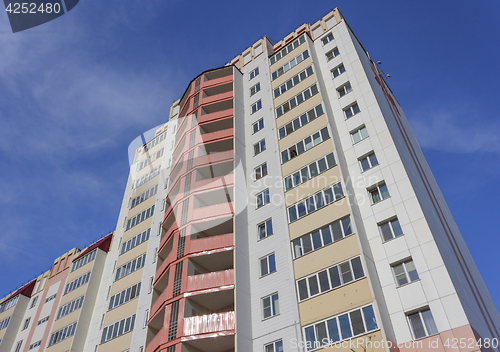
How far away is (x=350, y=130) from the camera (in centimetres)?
3684

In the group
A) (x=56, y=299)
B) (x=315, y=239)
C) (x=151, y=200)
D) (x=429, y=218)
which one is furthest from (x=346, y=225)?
(x=56, y=299)

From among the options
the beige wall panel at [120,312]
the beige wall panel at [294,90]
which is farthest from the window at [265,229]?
the beige wall panel at [294,90]

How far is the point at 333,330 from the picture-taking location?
2544cm

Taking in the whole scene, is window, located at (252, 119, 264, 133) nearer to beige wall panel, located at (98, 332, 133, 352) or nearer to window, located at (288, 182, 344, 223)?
window, located at (288, 182, 344, 223)

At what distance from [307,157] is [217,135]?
1100cm

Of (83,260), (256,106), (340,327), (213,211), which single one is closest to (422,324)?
(340,327)

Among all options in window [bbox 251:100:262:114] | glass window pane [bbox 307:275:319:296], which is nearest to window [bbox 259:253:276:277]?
glass window pane [bbox 307:275:319:296]

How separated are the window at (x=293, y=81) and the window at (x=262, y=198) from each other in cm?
1355

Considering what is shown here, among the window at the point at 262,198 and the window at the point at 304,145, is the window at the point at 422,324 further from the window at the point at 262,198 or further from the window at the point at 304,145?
the window at the point at 304,145

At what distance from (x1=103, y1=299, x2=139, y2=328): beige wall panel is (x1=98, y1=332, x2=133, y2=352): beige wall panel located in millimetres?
2042

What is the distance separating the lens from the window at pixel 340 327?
24.3 meters

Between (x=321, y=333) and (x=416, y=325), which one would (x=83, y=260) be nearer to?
(x=321, y=333)

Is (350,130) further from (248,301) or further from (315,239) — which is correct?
(248,301)

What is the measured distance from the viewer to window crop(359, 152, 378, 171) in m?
33.2
